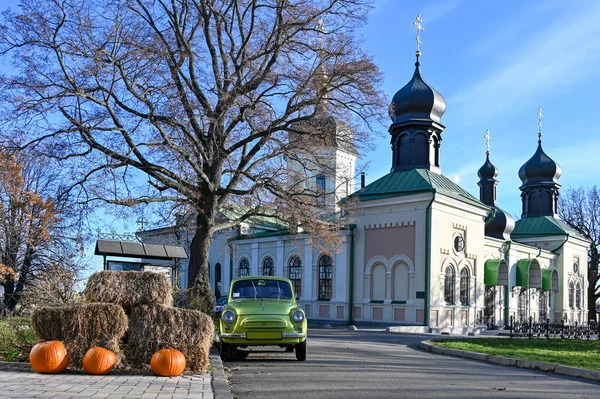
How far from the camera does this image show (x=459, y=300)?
33344mm

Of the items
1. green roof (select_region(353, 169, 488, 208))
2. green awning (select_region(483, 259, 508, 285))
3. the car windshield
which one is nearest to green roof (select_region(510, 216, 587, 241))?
green awning (select_region(483, 259, 508, 285))

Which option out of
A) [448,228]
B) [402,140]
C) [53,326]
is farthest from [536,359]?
[402,140]

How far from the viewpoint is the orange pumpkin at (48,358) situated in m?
9.67

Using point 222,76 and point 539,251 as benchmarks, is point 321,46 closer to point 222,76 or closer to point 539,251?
point 222,76

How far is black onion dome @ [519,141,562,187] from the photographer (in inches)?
1973

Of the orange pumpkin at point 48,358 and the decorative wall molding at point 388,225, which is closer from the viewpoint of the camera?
the orange pumpkin at point 48,358

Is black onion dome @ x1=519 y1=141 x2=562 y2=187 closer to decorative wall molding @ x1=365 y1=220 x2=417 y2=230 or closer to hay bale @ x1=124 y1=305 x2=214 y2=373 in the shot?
decorative wall molding @ x1=365 y1=220 x2=417 y2=230

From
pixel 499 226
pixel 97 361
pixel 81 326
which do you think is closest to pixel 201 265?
pixel 81 326

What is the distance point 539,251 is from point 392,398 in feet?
133

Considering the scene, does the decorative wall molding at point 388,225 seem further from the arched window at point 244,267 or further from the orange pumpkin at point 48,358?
the orange pumpkin at point 48,358

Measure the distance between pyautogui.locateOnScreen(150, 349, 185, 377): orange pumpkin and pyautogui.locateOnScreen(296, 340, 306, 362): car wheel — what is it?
3685 millimetres

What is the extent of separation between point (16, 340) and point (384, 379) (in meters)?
6.50

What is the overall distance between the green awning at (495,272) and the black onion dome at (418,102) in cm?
878

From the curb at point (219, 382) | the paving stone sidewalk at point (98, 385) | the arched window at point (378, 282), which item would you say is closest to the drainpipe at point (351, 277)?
the arched window at point (378, 282)
